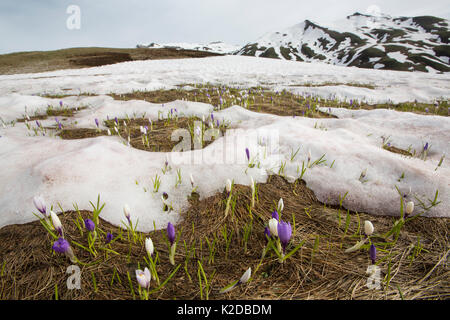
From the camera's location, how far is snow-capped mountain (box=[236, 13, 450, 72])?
5984cm

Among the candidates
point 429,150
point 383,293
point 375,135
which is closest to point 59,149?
point 383,293

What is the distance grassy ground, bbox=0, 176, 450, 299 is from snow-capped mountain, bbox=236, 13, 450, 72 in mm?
71103

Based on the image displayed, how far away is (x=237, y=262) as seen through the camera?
4.24ft

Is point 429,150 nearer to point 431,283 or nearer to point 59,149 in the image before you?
point 431,283

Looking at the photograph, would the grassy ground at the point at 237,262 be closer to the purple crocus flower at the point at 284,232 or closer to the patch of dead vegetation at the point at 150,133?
the purple crocus flower at the point at 284,232

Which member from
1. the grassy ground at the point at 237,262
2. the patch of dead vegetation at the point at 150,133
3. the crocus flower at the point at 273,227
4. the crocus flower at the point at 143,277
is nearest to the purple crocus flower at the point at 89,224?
the grassy ground at the point at 237,262

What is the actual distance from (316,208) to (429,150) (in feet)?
7.02

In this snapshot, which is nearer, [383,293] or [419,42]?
[383,293]

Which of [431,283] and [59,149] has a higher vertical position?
[59,149]

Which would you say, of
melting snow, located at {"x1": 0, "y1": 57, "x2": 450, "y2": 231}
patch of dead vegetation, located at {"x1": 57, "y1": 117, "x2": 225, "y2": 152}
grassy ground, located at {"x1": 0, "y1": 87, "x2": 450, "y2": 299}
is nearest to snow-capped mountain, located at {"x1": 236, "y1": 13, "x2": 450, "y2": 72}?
melting snow, located at {"x1": 0, "y1": 57, "x2": 450, "y2": 231}

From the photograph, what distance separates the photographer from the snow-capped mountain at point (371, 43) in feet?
196

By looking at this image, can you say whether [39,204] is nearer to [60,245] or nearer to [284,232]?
[60,245]

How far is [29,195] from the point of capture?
5.60 feet
